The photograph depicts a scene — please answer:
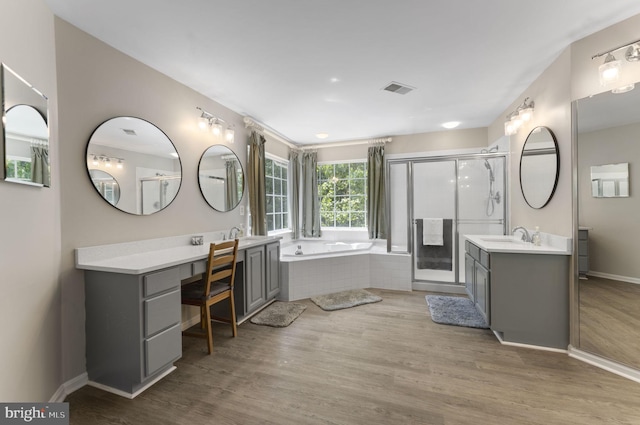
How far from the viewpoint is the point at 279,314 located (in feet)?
10.2

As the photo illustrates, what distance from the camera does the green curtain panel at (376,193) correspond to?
4746 millimetres

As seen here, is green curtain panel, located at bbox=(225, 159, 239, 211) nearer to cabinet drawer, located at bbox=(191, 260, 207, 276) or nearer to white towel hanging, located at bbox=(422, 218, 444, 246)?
cabinet drawer, located at bbox=(191, 260, 207, 276)

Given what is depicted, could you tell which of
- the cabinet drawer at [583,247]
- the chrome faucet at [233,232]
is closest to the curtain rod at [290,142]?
the chrome faucet at [233,232]

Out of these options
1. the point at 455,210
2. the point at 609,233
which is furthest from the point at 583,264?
the point at 455,210

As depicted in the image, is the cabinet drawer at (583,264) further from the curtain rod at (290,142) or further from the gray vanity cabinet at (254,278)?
the curtain rod at (290,142)

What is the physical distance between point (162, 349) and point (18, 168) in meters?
1.40

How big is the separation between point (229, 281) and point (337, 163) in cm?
339

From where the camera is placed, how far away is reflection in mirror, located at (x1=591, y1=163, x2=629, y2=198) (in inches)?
76.4

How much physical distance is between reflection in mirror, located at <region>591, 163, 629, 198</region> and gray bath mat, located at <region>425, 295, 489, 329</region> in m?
1.59

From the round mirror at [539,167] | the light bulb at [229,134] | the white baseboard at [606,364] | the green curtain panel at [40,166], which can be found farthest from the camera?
the light bulb at [229,134]

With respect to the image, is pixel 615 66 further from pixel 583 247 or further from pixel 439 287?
pixel 439 287

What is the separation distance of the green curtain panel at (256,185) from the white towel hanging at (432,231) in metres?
2.48

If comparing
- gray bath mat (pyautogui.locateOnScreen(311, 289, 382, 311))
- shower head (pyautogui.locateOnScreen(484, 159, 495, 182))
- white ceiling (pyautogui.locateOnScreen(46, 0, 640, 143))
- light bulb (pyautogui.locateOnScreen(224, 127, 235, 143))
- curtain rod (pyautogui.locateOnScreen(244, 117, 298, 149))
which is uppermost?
white ceiling (pyautogui.locateOnScreen(46, 0, 640, 143))

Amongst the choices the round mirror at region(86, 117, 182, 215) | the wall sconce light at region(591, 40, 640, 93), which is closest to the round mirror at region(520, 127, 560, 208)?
the wall sconce light at region(591, 40, 640, 93)
